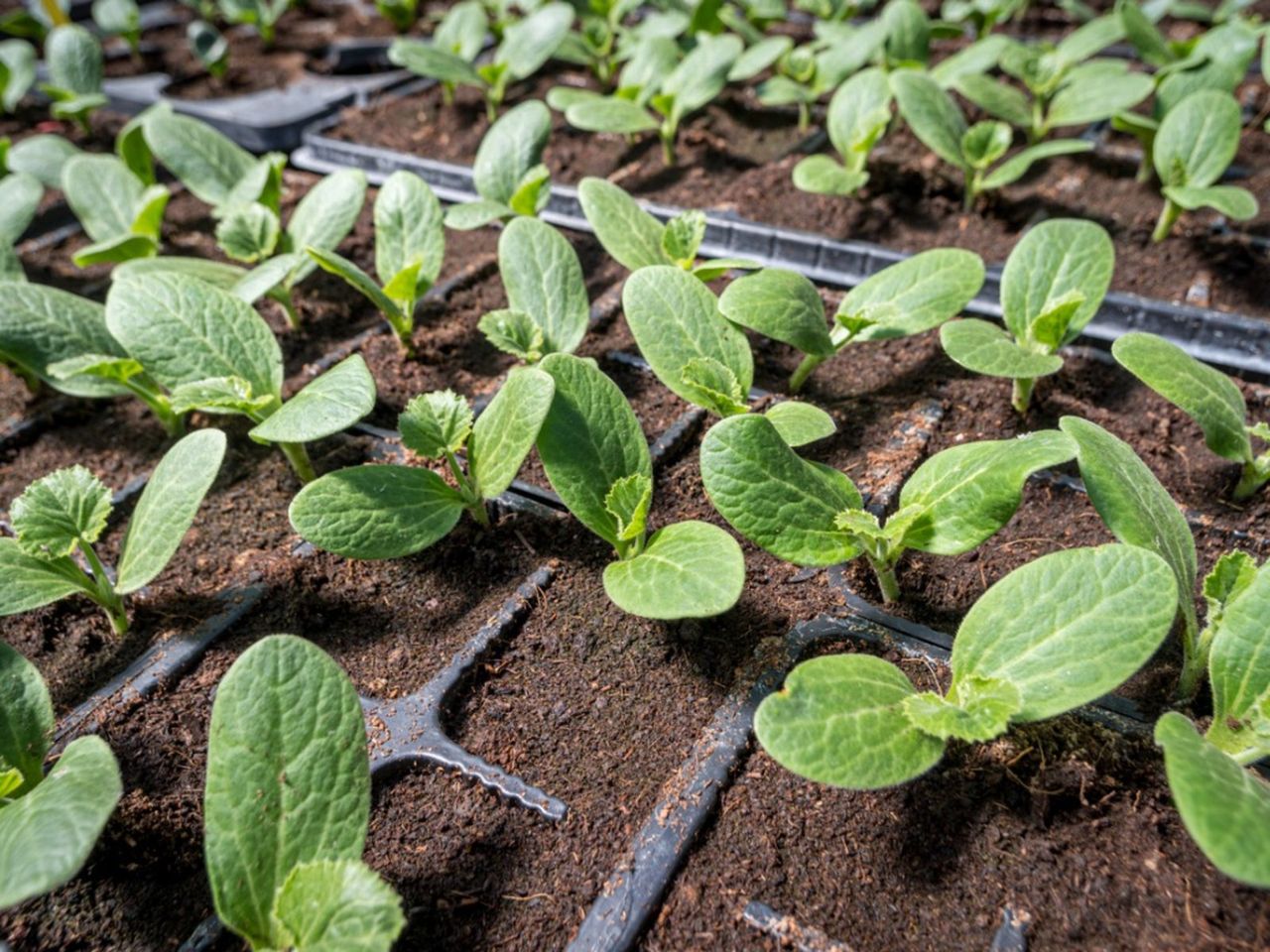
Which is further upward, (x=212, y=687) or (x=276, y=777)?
(x=276, y=777)

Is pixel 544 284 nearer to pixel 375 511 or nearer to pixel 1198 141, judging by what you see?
pixel 375 511

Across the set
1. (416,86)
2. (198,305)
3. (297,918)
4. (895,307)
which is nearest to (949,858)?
(297,918)

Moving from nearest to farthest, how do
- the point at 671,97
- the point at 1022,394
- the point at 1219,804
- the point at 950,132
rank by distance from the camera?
the point at 1219,804, the point at 1022,394, the point at 950,132, the point at 671,97

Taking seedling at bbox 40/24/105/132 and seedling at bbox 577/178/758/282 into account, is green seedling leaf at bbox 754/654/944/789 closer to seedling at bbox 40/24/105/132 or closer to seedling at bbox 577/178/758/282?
seedling at bbox 577/178/758/282

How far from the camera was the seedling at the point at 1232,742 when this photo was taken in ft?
2.08

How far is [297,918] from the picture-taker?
718 millimetres

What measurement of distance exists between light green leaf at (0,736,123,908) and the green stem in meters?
1.89

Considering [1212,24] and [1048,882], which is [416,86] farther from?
[1048,882]

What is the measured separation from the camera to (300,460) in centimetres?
129

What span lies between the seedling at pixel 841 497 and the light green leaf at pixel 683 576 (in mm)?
39

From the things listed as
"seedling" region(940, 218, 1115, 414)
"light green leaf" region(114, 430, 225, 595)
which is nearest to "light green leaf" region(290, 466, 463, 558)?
"light green leaf" region(114, 430, 225, 595)

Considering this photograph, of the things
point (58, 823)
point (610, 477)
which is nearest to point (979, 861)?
point (610, 477)

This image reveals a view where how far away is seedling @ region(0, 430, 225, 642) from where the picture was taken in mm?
1039

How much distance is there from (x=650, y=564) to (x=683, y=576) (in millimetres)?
60
